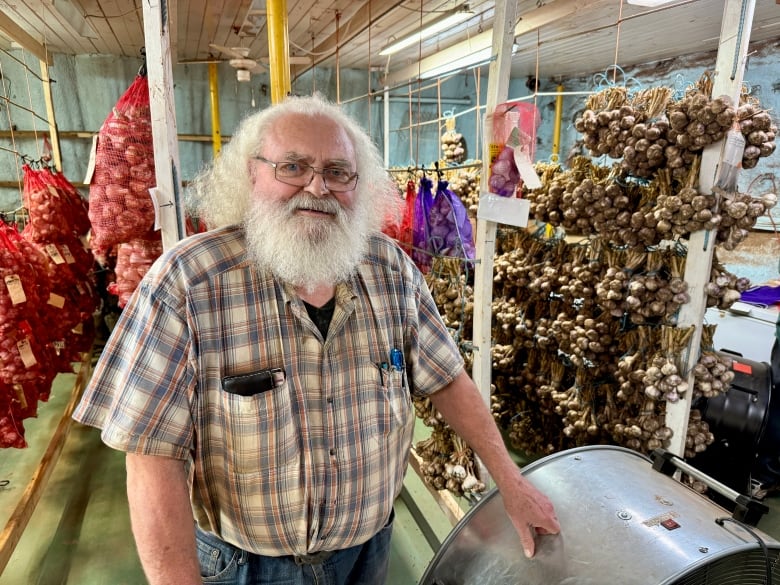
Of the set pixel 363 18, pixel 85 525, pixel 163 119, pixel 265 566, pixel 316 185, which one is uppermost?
pixel 363 18

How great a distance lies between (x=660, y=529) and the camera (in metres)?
1.17

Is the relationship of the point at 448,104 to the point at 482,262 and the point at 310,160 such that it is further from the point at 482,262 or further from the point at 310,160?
the point at 310,160

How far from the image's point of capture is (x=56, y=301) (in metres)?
3.17

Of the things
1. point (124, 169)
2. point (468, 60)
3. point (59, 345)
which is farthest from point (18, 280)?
point (468, 60)

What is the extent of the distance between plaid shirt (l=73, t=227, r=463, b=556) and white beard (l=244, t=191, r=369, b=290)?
4 centimetres

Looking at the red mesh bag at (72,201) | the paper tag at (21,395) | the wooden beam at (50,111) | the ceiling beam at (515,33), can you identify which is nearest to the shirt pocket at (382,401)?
the ceiling beam at (515,33)

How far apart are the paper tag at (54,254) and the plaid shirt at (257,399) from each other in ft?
8.71

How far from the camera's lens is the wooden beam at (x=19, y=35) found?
2.74 metres

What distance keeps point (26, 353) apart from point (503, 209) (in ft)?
7.95

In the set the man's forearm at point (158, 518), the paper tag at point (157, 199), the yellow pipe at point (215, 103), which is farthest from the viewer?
the yellow pipe at point (215, 103)

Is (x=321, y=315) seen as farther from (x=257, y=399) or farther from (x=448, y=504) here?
(x=448, y=504)

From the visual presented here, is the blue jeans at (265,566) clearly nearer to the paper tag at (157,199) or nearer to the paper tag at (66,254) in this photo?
the paper tag at (157,199)

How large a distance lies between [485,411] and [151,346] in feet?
3.21

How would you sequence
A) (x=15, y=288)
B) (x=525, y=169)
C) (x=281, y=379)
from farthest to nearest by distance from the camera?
(x=15, y=288), (x=525, y=169), (x=281, y=379)
